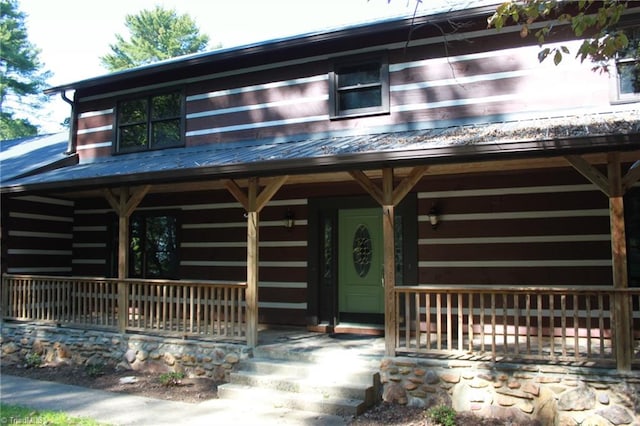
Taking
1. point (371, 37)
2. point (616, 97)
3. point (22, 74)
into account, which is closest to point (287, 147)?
point (371, 37)

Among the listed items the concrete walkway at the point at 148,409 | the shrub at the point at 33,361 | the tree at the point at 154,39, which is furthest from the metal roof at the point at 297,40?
the tree at the point at 154,39

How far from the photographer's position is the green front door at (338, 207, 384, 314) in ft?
28.4

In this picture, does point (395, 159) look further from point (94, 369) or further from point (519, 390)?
point (94, 369)

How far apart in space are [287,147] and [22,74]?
3079cm

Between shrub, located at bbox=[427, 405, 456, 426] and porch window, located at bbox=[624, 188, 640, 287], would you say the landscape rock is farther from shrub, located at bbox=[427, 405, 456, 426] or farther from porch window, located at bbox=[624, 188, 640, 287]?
porch window, located at bbox=[624, 188, 640, 287]

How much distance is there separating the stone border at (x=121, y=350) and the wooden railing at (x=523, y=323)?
264 centimetres

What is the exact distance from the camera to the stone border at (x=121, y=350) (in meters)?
7.51

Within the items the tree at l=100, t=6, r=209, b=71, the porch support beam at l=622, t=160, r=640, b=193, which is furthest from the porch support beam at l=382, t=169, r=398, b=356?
the tree at l=100, t=6, r=209, b=71

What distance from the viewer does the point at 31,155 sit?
12312 millimetres

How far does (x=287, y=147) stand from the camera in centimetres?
834

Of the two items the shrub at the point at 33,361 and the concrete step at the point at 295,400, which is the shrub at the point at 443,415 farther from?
the shrub at the point at 33,361

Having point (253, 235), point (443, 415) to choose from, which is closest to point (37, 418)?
point (253, 235)

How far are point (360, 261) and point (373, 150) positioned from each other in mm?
2849

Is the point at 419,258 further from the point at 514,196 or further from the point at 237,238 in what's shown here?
the point at 237,238
